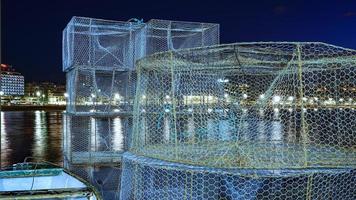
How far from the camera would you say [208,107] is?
1148cm

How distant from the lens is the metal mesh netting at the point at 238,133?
21.5ft

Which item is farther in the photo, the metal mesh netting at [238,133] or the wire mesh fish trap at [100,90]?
the wire mesh fish trap at [100,90]

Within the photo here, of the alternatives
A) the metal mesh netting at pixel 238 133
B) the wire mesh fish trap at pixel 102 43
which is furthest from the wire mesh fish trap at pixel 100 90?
the metal mesh netting at pixel 238 133

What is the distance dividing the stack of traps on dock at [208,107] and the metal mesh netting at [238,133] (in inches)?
1.1

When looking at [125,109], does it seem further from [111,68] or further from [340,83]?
[340,83]

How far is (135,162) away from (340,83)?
4.88m

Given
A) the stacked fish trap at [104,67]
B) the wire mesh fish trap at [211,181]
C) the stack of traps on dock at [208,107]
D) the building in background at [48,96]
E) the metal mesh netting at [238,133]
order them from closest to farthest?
1. the wire mesh fish trap at [211,181]
2. the metal mesh netting at [238,133]
3. the stack of traps on dock at [208,107]
4. the stacked fish trap at [104,67]
5. the building in background at [48,96]

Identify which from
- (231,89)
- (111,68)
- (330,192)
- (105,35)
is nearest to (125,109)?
(111,68)

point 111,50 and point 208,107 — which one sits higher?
point 111,50

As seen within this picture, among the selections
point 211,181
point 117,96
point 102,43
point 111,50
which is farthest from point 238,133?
point 102,43

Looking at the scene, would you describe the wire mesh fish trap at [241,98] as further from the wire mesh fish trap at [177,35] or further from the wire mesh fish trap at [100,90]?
the wire mesh fish trap at [177,35]

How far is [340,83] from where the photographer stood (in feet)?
31.6

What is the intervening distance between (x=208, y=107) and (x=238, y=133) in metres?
2.99

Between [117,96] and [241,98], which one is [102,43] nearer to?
[117,96]
